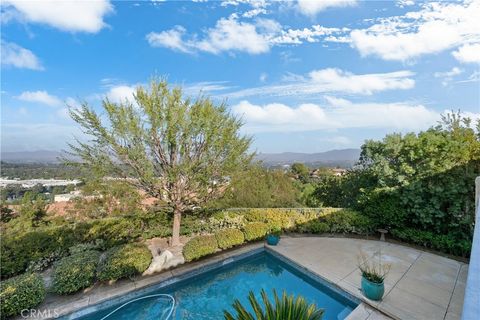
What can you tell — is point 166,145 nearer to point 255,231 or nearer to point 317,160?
point 255,231

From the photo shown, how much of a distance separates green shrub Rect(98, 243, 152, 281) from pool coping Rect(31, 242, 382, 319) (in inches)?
13.6

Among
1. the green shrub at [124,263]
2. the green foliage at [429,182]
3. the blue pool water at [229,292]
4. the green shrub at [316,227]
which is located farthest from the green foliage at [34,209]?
the green foliage at [429,182]

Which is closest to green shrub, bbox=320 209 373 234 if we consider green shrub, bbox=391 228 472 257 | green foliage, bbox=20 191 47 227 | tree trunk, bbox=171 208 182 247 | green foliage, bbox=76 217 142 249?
green shrub, bbox=391 228 472 257

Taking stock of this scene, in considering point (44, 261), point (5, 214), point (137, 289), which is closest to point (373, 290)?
point (137, 289)

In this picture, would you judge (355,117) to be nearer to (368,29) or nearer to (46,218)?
(368,29)

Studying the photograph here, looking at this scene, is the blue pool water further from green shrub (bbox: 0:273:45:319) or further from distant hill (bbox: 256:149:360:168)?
distant hill (bbox: 256:149:360:168)

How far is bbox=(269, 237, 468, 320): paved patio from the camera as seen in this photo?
224 inches

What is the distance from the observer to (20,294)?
17.6 feet

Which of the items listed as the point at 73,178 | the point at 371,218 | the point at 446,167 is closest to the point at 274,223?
the point at 371,218

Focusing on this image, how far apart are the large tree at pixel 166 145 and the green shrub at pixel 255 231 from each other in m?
2.08

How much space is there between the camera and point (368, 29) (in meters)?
9.21

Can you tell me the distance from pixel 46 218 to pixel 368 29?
16.1 m

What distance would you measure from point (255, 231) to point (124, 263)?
5091 millimetres

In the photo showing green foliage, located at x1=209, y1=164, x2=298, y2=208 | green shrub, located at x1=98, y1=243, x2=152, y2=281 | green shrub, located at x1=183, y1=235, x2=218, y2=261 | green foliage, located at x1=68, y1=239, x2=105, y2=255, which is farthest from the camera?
green foliage, located at x1=209, y1=164, x2=298, y2=208
